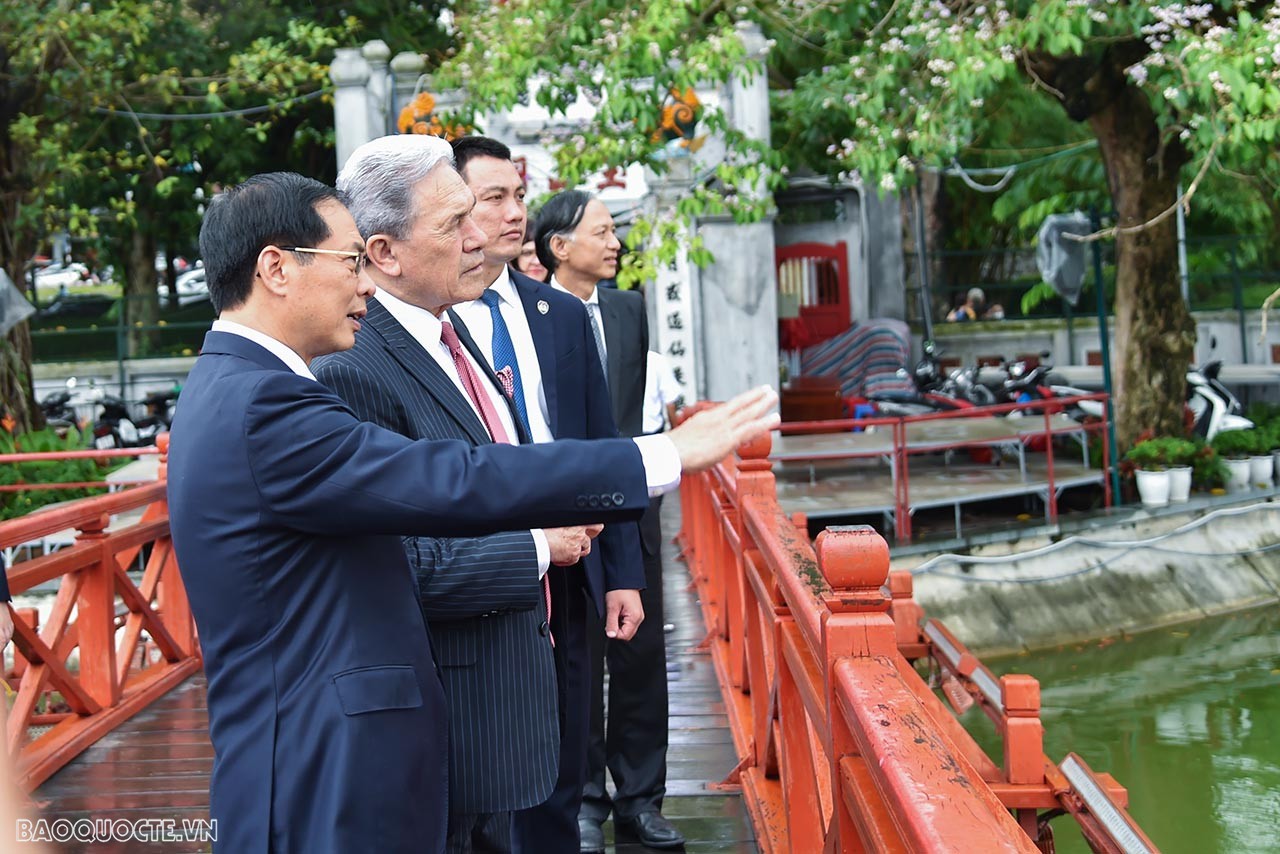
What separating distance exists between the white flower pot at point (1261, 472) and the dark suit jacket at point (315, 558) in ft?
36.6

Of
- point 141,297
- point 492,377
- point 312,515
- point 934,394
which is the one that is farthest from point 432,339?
point 141,297

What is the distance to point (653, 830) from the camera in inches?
148

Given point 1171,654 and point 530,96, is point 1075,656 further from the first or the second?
point 530,96

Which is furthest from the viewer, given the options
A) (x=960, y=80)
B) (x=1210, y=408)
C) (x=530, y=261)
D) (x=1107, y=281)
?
(x=1107, y=281)

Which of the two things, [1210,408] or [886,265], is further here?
[886,265]

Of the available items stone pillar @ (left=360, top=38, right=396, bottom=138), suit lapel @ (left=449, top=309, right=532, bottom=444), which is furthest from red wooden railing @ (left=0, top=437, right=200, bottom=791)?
stone pillar @ (left=360, top=38, right=396, bottom=138)

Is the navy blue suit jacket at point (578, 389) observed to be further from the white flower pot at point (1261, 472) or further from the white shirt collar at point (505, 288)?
the white flower pot at point (1261, 472)

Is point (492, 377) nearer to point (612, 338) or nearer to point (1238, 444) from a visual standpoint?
point (612, 338)

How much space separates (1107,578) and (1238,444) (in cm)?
218

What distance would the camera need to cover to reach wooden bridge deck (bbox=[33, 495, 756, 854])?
4.01 m

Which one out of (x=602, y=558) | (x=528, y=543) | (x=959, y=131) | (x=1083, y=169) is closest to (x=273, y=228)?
(x=528, y=543)

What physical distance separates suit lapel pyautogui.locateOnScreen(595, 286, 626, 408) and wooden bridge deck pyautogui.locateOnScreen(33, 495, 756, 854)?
1.26 metres

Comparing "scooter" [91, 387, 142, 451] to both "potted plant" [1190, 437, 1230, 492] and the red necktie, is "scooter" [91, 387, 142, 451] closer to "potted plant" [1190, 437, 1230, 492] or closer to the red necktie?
"potted plant" [1190, 437, 1230, 492]

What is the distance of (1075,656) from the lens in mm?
9836
